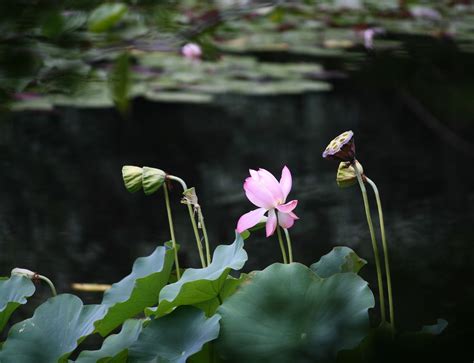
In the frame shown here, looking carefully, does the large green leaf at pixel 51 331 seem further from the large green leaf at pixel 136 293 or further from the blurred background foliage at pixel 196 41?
the blurred background foliage at pixel 196 41

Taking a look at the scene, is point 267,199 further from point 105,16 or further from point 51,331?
point 105,16

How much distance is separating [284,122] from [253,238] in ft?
4.70

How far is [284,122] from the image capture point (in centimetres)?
362

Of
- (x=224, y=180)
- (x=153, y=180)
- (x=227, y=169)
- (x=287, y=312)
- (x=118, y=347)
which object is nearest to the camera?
(x=287, y=312)

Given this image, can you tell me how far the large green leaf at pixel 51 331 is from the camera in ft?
3.17

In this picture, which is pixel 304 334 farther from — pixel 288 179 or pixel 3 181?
pixel 3 181

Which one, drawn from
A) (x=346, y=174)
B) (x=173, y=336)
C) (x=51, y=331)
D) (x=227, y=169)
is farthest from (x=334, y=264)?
(x=227, y=169)

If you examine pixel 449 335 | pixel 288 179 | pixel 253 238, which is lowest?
pixel 253 238

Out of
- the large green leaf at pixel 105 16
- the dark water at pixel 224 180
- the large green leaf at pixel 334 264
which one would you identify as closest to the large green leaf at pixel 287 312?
the large green leaf at pixel 334 264

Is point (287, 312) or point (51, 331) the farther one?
point (51, 331)

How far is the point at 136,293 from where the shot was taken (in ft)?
3.28

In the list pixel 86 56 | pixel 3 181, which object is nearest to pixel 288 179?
pixel 86 56

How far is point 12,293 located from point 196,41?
1.81 feet

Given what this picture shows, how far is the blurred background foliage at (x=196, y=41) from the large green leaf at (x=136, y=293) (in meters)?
0.24
